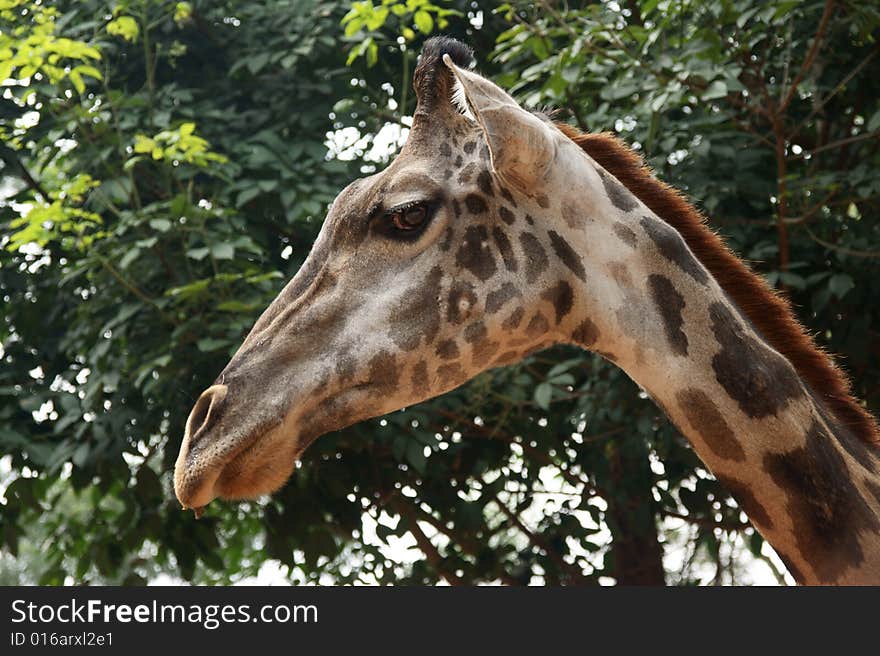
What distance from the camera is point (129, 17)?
6102 millimetres

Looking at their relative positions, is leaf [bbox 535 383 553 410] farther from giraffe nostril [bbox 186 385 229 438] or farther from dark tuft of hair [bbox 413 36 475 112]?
giraffe nostril [bbox 186 385 229 438]

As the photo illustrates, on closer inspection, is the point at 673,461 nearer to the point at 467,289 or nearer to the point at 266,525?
the point at 266,525

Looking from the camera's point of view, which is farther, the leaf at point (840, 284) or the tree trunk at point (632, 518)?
the tree trunk at point (632, 518)

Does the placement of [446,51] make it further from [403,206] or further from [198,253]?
[198,253]

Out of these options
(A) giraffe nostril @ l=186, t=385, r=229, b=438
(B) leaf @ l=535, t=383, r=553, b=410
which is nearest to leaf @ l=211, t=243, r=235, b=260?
(B) leaf @ l=535, t=383, r=553, b=410

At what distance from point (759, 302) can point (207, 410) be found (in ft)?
5.07

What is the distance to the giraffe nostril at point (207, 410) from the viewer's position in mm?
2916

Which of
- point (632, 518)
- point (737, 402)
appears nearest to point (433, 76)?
point (737, 402)

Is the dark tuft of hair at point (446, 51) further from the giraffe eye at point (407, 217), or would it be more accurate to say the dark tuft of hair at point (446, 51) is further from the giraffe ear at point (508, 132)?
the giraffe eye at point (407, 217)

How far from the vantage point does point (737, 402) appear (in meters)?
3.07

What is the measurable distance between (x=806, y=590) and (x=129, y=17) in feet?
15.3

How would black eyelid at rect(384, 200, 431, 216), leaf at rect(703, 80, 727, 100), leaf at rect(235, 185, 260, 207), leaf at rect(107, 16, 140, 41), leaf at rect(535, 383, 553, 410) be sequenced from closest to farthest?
black eyelid at rect(384, 200, 431, 216) → leaf at rect(703, 80, 727, 100) → leaf at rect(535, 383, 553, 410) → leaf at rect(107, 16, 140, 41) → leaf at rect(235, 185, 260, 207)

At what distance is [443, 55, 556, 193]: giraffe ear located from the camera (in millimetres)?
3016

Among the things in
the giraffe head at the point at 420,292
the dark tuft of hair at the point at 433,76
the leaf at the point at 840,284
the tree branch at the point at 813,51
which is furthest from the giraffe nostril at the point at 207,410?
the tree branch at the point at 813,51
